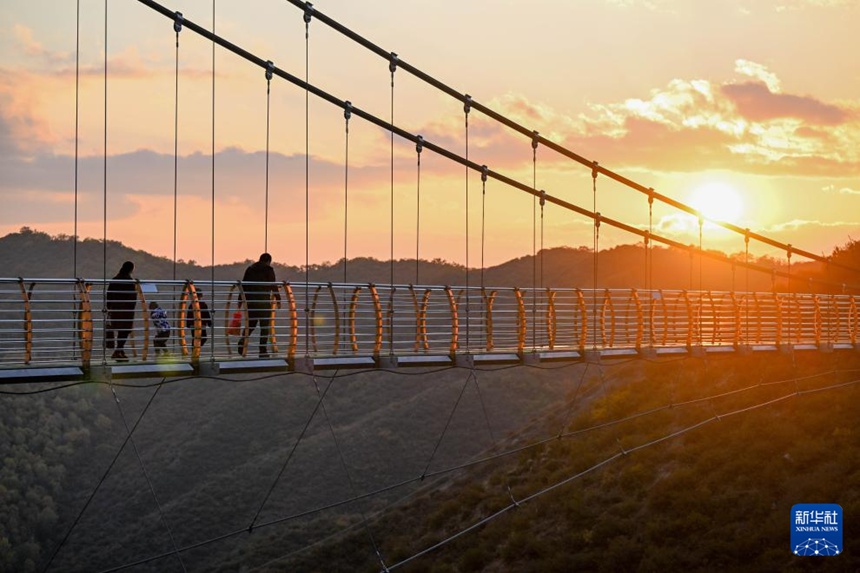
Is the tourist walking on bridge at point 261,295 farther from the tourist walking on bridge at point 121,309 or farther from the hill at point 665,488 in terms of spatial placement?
the hill at point 665,488

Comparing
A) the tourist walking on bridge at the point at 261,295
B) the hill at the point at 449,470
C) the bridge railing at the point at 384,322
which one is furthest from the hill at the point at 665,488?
the tourist walking on bridge at the point at 261,295

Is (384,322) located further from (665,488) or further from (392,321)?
(665,488)

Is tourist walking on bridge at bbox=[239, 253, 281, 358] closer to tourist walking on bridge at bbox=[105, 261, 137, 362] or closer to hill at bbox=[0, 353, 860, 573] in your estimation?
hill at bbox=[0, 353, 860, 573]

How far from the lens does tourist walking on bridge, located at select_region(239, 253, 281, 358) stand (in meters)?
25.9

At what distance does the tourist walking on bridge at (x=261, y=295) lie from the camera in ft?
85.0

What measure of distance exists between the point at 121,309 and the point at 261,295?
312 centimetres

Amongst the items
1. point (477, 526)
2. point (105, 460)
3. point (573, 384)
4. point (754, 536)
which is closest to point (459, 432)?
point (573, 384)

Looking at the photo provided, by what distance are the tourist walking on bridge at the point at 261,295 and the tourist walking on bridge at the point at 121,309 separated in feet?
7.61

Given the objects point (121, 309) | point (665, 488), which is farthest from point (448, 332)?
point (665, 488)

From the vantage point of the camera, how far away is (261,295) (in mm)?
26141

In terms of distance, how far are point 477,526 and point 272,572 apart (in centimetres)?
2182

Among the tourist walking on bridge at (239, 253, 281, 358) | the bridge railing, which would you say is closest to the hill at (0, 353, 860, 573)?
the bridge railing

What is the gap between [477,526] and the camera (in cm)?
7438

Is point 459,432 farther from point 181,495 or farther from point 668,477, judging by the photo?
point 668,477
